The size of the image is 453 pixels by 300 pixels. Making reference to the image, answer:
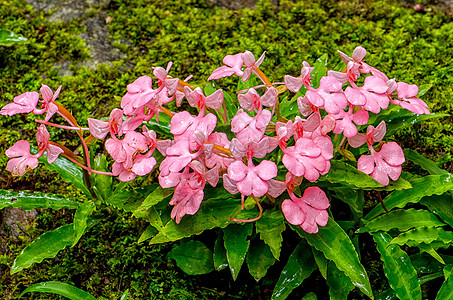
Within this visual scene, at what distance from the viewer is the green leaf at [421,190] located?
7.60 ft

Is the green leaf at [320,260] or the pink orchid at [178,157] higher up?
the pink orchid at [178,157]

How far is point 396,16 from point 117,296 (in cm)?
333

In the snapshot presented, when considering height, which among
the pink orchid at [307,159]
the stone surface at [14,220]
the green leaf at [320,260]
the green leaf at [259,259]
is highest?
the pink orchid at [307,159]

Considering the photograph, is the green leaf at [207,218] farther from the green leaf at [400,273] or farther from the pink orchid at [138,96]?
the green leaf at [400,273]

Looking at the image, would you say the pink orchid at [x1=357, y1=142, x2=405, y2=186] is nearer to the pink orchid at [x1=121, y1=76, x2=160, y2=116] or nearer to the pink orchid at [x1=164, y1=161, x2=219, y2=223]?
the pink orchid at [x1=164, y1=161, x2=219, y2=223]

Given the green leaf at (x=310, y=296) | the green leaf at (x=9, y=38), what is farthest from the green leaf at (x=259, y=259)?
the green leaf at (x=9, y=38)

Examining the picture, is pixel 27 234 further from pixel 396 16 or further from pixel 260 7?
pixel 396 16

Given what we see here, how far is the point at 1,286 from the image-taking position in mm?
2646

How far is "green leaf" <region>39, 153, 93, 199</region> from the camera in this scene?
2572 millimetres

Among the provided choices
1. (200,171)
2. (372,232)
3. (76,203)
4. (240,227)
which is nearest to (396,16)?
(372,232)

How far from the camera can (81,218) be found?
2.37m

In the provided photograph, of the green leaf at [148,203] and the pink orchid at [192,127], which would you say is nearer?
the pink orchid at [192,127]

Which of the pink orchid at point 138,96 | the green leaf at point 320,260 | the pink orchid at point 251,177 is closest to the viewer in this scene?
the pink orchid at point 251,177

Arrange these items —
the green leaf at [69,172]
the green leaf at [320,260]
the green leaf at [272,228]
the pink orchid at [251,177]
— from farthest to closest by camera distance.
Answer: the green leaf at [69,172], the green leaf at [320,260], the green leaf at [272,228], the pink orchid at [251,177]
